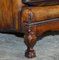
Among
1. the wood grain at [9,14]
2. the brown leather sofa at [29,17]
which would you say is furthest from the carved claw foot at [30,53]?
the wood grain at [9,14]

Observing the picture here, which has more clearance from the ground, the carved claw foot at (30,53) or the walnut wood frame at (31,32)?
the walnut wood frame at (31,32)

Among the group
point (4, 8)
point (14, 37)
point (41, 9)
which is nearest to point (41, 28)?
point (41, 9)

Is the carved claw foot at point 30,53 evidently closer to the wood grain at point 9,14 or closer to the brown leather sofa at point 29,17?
the brown leather sofa at point 29,17

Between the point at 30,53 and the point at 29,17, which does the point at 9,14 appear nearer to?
the point at 29,17

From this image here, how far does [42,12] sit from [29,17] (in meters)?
0.08

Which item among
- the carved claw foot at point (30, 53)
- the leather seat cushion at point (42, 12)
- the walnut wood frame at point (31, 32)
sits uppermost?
the leather seat cushion at point (42, 12)

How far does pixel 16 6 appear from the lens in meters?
1.11

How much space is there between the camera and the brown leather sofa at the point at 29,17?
42.4 inches

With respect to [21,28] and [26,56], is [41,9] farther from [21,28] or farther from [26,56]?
[26,56]

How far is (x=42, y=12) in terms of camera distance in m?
1.10

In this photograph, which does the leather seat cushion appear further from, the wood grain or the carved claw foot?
the carved claw foot

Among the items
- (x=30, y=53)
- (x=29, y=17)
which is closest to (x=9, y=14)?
(x=29, y=17)

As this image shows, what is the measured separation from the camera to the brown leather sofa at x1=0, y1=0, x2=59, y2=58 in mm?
1078

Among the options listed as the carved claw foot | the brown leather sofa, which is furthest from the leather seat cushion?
the carved claw foot
